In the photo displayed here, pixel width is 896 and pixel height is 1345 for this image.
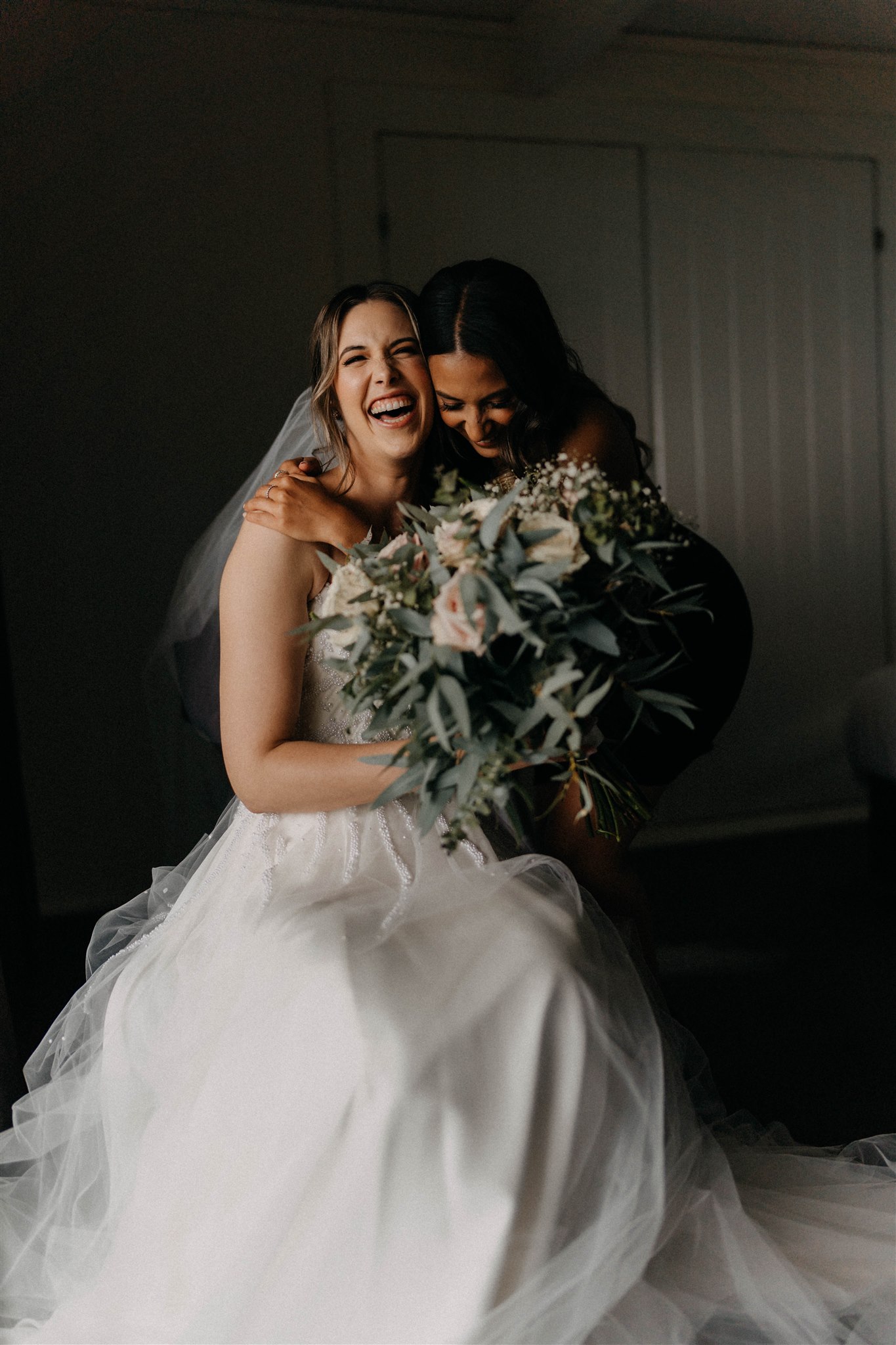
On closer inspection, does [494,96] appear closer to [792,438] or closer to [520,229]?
[520,229]

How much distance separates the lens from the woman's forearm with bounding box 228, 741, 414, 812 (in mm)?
1691

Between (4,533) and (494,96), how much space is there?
2568 mm

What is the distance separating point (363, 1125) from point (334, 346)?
1308mm

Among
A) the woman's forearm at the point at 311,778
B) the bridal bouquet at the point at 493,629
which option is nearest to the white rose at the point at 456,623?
the bridal bouquet at the point at 493,629

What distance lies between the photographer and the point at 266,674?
180 centimetres

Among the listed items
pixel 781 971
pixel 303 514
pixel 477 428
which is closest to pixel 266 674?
pixel 303 514

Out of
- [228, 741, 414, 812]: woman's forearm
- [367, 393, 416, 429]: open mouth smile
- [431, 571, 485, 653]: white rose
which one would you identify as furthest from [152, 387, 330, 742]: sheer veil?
[431, 571, 485, 653]: white rose

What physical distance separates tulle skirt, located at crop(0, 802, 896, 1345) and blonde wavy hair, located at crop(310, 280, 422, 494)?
72cm

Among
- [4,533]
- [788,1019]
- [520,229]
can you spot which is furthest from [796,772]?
[4,533]

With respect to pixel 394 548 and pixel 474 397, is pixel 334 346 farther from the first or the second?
pixel 394 548

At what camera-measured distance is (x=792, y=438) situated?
4.94 m

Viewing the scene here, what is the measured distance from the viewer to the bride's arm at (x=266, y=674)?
1.77 m

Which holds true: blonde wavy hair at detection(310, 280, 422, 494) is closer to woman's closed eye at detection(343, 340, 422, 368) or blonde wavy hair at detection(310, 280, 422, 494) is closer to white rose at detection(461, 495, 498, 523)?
woman's closed eye at detection(343, 340, 422, 368)

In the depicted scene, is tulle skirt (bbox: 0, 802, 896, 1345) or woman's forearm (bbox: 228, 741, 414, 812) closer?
tulle skirt (bbox: 0, 802, 896, 1345)
